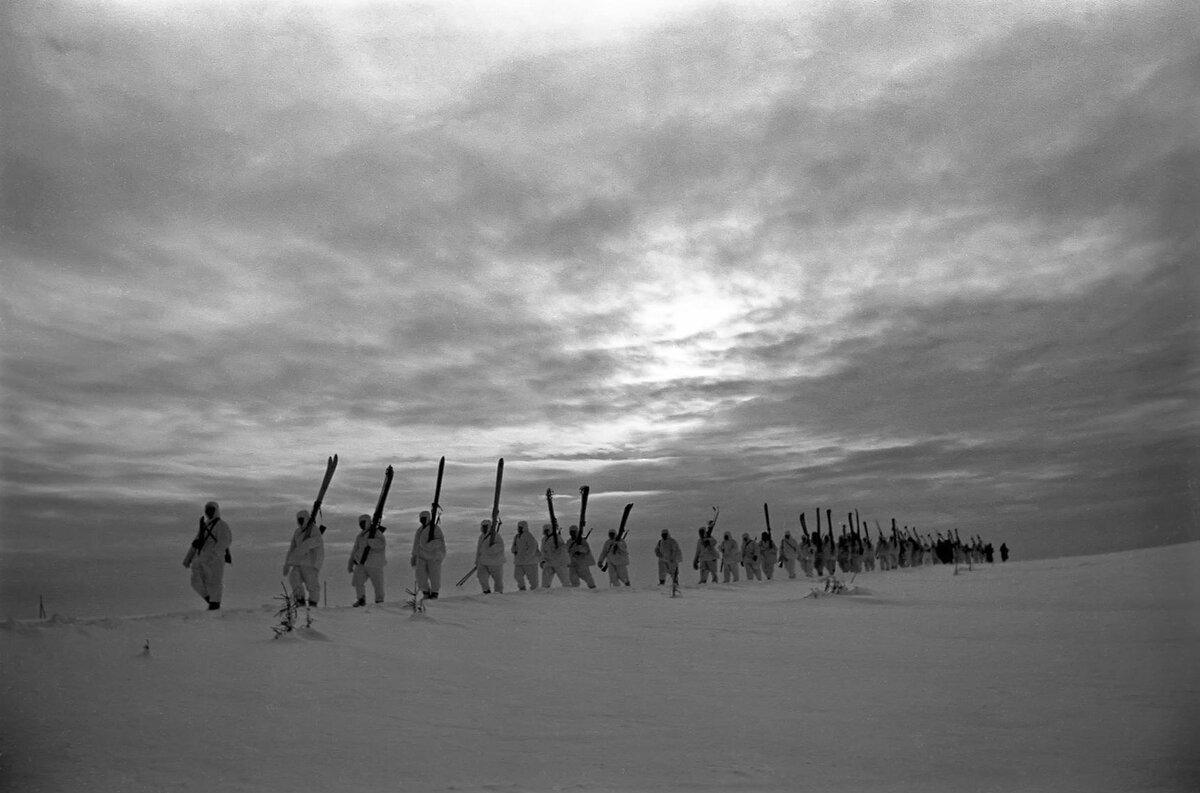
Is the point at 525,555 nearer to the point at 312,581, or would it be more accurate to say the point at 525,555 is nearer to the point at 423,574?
the point at 423,574

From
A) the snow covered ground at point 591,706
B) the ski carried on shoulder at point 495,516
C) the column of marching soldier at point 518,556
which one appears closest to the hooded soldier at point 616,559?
the column of marching soldier at point 518,556

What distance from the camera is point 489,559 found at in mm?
21938

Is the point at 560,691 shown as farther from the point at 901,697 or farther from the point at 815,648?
the point at 815,648

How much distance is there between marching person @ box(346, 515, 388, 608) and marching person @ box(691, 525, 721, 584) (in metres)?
17.9

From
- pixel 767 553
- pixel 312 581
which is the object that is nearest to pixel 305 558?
pixel 312 581

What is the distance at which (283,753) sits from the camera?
543cm

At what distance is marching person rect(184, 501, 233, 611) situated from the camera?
15500mm

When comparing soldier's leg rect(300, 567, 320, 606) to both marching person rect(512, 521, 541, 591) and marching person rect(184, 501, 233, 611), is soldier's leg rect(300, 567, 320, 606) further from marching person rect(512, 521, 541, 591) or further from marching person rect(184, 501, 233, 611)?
marching person rect(512, 521, 541, 591)

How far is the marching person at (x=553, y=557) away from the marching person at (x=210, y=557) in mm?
10821

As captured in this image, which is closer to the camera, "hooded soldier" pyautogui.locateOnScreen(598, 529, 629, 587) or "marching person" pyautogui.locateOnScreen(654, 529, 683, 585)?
"hooded soldier" pyautogui.locateOnScreen(598, 529, 629, 587)

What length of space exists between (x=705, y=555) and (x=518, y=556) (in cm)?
1271

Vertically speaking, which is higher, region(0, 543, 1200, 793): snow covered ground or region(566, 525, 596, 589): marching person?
region(566, 525, 596, 589): marching person

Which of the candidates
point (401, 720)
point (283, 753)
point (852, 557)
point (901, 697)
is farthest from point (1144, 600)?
point (852, 557)

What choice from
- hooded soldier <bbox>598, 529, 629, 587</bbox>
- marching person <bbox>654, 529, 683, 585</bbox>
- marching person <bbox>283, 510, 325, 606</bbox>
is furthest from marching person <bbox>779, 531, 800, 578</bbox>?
marching person <bbox>283, 510, 325, 606</bbox>
